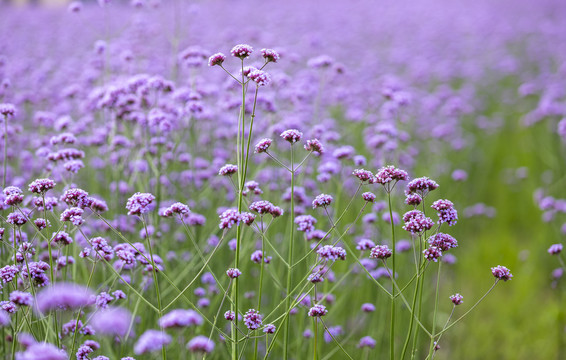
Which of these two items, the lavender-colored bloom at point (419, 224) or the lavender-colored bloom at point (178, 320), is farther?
the lavender-colored bloom at point (419, 224)

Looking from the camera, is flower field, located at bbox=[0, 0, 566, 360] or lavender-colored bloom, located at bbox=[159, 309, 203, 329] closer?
lavender-colored bloom, located at bbox=[159, 309, 203, 329]

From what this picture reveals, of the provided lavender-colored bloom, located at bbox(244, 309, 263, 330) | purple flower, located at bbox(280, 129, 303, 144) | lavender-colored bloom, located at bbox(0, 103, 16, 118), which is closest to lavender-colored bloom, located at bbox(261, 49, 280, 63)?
purple flower, located at bbox(280, 129, 303, 144)

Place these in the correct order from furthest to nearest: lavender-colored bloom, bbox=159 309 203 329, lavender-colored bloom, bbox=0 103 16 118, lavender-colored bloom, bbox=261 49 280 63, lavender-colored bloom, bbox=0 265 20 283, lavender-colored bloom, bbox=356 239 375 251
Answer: lavender-colored bloom, bbox=0 103 16 118
lavender-colored bloom, bbox=356 239 375 251
lavender-colored bloom, bbox=261 49 280 63
lavender-colored bloom, bbox=0 265 20 283
lavender-colored bloom, bbox=159 309 203 329

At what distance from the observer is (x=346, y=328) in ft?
12.5

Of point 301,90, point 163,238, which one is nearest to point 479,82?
point 301,90

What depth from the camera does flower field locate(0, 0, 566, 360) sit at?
2.18 meters

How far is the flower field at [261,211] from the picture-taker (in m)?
2.18

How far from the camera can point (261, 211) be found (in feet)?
7.41

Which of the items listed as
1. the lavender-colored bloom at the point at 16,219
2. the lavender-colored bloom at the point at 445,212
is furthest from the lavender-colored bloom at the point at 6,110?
the lavender-colored bloom at the point at 445,212

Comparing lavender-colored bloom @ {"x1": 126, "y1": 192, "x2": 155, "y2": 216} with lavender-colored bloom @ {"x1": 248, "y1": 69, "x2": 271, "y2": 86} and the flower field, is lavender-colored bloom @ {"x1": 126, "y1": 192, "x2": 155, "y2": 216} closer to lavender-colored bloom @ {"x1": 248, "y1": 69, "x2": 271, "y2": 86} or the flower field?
the flower field

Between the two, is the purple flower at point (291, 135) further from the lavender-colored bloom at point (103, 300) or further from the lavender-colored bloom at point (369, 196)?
the lavender-colored bloom at point (103, 300)

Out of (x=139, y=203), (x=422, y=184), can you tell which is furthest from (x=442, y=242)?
(x=139, y=203)

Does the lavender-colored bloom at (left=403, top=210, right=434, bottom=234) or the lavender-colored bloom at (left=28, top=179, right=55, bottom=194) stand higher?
the lavender-colored bloom at (left=28, top=179, right=55, bottom=194)

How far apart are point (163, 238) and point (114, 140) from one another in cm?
78
